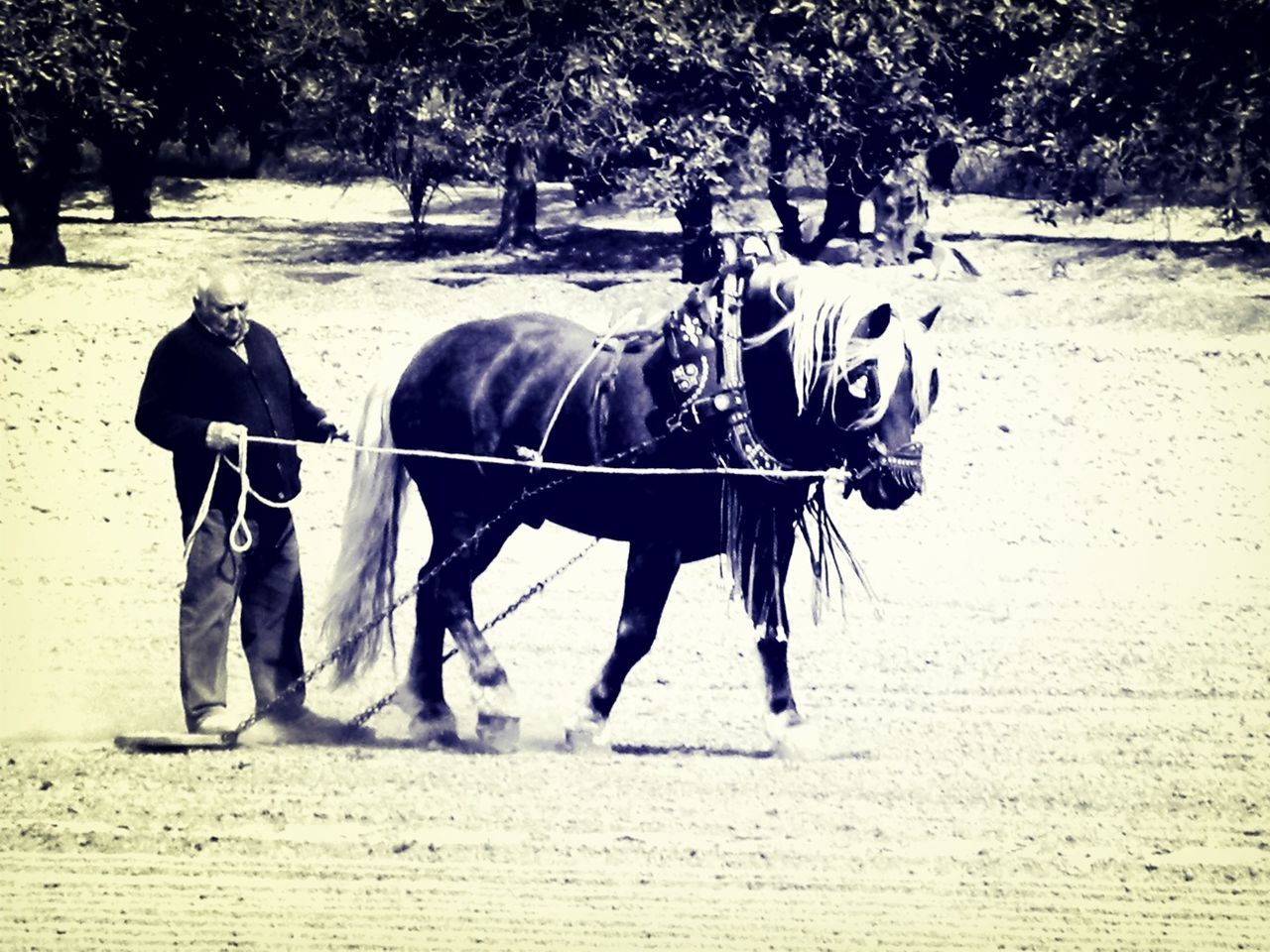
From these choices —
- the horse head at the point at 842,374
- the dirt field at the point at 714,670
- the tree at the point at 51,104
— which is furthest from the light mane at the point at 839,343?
the tree at the point at 51,104

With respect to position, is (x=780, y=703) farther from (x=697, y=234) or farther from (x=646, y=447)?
(x=697, y=234)

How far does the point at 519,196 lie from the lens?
17.0 feet

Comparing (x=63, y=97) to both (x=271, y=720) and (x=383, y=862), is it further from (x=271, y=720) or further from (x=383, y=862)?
(x=383, y=862)

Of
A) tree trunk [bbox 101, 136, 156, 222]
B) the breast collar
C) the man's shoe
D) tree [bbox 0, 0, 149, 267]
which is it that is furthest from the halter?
tree [bbox 0, 0, 149, 267]

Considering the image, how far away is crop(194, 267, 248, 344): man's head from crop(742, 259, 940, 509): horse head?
125 centimetres

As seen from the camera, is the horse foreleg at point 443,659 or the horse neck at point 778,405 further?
the horse foreleg at point 443,659

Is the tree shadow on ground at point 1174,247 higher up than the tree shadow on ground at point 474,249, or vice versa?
the tree shadow on ground at point 1174,247

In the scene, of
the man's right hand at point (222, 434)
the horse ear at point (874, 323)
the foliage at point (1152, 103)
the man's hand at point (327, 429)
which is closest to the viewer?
the horse ear at point (874, 323)

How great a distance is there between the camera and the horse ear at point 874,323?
Result: 14.1 feet

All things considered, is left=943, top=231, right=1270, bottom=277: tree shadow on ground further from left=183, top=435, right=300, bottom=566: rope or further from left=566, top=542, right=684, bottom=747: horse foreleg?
left=183, top=435, right=300, bottom=566: rope

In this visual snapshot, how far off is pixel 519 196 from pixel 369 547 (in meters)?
1.06

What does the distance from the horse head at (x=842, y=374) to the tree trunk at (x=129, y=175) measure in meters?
1.80

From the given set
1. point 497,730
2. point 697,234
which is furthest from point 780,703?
point 697,234

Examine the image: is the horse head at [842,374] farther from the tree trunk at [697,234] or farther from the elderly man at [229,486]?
the elderly man at [229,486]
